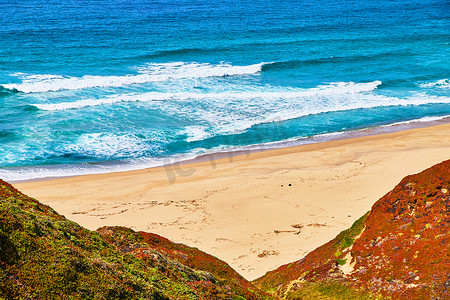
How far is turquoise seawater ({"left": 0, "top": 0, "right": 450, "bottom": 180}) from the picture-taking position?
2252cm

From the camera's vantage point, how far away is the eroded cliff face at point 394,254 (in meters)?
6.97

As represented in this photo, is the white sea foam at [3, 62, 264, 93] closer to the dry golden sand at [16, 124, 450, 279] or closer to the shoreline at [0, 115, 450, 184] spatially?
the shoreline at [0, 115, 450, 184]

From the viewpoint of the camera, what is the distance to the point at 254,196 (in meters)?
15.9

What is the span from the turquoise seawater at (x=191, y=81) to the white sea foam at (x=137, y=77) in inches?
5.1

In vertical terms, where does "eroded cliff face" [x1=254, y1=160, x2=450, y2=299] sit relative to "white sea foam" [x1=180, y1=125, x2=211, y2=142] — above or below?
below

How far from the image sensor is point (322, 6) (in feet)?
225

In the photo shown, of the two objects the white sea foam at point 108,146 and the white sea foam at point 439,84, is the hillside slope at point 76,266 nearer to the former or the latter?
the white sea foam at point 108,146

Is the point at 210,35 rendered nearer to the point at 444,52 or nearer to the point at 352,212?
the point at 444,52

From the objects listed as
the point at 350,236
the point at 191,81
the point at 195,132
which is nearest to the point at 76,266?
the point at 350,236

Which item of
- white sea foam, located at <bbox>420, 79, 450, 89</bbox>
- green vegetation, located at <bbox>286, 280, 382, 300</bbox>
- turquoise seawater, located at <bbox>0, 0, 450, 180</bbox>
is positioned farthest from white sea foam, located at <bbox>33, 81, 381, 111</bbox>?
green vegetation, located at <bbox>286, 280, 382, 300</bbox>

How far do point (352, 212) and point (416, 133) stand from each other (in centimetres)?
1163

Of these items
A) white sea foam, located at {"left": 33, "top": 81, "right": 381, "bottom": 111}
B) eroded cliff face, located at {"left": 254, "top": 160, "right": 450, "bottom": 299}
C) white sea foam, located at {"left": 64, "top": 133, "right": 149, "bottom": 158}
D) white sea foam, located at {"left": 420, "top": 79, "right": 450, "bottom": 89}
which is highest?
white sea foam, located at {"left": 33, "top": 81, "right": 381, "bottom": 111}

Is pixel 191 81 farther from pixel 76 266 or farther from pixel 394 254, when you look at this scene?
pixel 76 266

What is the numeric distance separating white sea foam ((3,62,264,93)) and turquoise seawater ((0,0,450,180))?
0.43 ft
